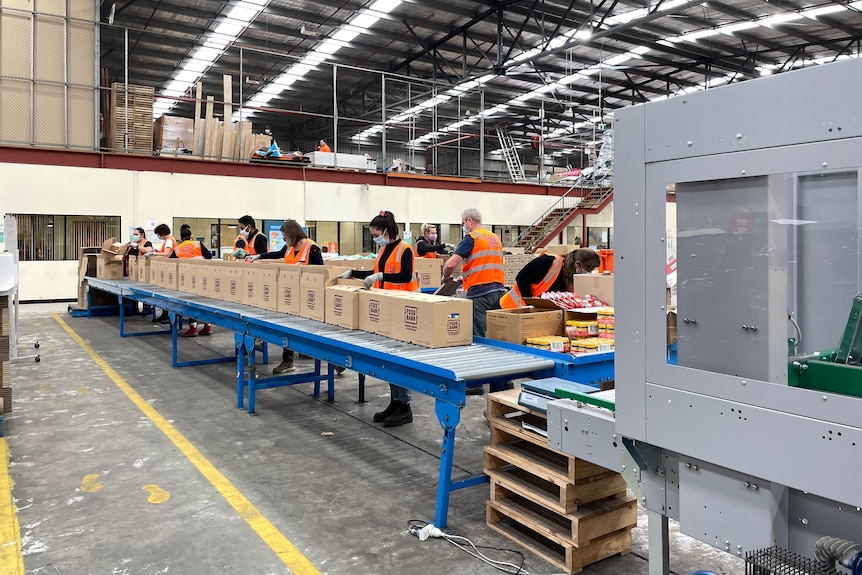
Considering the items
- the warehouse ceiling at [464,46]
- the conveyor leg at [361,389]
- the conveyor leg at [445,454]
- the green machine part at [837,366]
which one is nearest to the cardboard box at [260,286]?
the conveyor leg at [361,389]

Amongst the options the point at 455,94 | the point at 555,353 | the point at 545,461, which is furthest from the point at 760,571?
the point at 455,94

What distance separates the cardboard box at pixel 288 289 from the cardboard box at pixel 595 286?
2.51 meters

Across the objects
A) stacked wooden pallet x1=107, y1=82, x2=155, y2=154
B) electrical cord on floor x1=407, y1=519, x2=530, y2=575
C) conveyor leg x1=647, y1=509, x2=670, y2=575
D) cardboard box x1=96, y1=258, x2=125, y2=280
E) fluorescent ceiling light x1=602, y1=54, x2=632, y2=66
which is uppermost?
fluorescent ceiling light x1=602, y1=54, x2=632, y2=66

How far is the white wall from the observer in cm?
1427

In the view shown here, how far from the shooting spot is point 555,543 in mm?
3107

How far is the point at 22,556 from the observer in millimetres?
3031

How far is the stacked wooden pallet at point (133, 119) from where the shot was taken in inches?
587

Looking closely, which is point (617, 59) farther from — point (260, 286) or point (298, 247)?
point (260, 286)

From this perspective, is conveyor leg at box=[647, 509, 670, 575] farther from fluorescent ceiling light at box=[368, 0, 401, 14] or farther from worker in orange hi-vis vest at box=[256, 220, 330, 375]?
fluorescent ceiling light at box=[368, 0, 401, 14]

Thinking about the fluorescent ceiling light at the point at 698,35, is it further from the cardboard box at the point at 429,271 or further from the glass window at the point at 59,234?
the glass window at the point at 59,234

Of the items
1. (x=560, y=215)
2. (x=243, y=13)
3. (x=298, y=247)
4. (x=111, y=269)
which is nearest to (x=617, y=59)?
(x=560, y=215)

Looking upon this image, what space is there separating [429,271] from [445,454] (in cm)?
799

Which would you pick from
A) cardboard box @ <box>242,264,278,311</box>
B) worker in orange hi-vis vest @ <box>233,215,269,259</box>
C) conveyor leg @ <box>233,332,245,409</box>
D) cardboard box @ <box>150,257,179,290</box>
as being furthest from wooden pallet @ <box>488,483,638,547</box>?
cardboard box @ <box>150,257,179,290</box>

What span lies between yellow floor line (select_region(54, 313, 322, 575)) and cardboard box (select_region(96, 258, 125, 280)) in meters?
5.81
